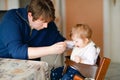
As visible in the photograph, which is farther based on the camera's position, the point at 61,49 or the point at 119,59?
the point at 119,59

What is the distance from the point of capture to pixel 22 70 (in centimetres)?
120

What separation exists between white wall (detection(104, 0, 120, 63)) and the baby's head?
161 centimetres

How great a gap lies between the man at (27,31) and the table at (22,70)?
91 millimetres

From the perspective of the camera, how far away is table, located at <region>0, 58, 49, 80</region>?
1.12 meters

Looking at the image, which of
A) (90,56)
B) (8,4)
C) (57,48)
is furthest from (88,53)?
(8,4)

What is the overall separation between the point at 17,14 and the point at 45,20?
213mm

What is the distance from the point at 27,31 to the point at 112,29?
2133mm

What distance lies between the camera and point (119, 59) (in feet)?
11.9

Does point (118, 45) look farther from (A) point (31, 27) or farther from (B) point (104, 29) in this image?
(A) point (31, 27)

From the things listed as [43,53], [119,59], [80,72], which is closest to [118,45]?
[119,59]

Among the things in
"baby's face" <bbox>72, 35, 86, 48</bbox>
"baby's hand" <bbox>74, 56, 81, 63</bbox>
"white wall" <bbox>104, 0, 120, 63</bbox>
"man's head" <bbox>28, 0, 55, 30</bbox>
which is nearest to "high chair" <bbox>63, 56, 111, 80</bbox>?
"baby's hand" <bbox>74, 56, 81, 63</bbox>

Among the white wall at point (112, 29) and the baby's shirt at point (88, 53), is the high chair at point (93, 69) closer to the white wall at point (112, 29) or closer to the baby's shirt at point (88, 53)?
the baby's shirt at point (88, 53)

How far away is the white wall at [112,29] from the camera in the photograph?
3283 mm

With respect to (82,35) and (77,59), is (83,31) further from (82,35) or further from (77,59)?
(77,59)
